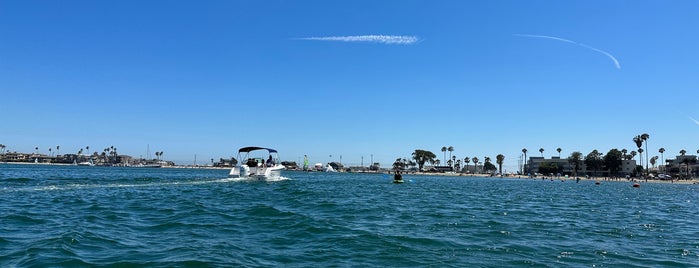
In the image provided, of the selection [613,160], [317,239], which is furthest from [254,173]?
[613,160]

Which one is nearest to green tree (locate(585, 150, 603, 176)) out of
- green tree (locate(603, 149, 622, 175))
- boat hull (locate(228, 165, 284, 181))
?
green tree (locate(603, 149, 622, 175))

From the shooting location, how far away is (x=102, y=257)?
10.4m

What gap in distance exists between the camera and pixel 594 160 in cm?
18362

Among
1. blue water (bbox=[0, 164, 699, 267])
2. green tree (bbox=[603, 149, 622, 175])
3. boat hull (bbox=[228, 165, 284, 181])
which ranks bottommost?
blue water (bbox=[0, 164, 699, 267])

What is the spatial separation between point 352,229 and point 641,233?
11200 millimetres

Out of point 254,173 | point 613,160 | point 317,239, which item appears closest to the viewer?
point 317,239

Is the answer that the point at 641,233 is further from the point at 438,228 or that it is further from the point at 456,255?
the point at 456,255

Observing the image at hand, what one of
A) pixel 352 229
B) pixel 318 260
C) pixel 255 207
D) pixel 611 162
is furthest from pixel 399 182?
pixel 611 162

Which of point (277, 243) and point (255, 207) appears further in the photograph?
point (255, 207)

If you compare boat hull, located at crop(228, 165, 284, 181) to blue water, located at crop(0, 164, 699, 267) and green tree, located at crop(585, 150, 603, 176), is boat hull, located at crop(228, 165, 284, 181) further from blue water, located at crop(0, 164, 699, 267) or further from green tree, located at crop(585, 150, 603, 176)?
green tree, located at crop(585, 150, 603, 176)

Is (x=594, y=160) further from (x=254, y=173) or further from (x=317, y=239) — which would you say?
(x=317, y=239)

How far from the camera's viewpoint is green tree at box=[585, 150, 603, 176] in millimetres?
183363

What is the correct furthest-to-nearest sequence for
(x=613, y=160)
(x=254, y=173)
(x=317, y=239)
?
(x=613, y=160) < (x=254, y=173) < (x=317, y=239)

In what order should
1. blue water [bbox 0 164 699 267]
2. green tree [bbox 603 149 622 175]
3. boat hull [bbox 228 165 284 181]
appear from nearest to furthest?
blue water [bbox 0 164 699 267] → boat hull [bbox 228 165 284 181] → green tree [bbox 603 149 622 175]
